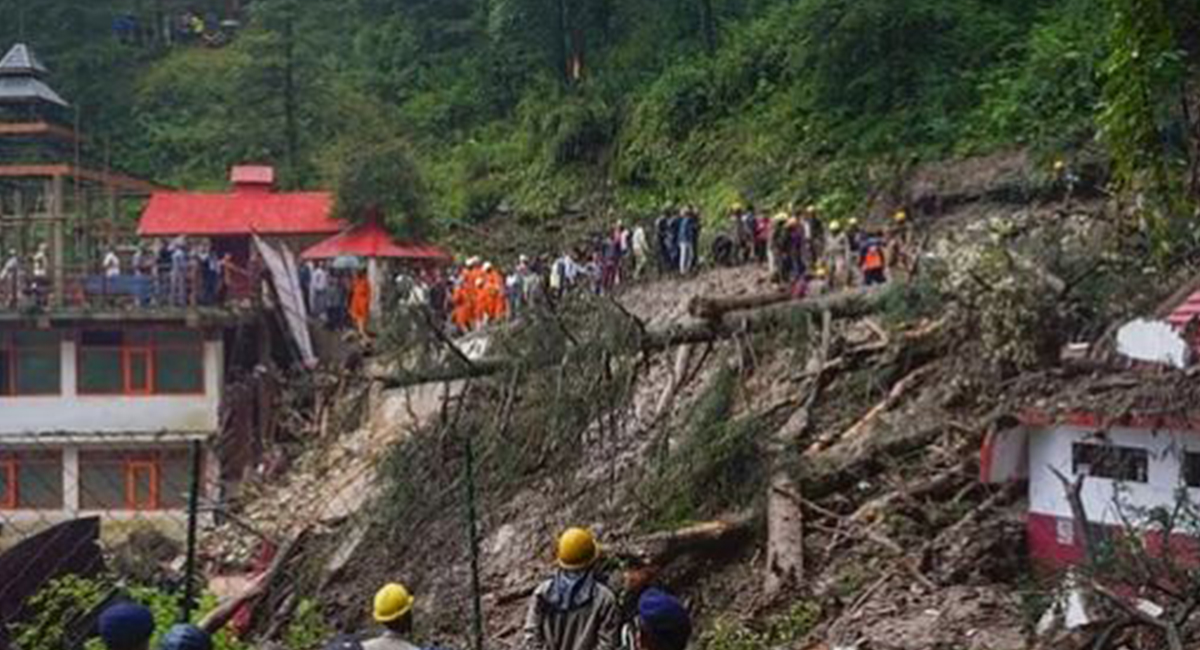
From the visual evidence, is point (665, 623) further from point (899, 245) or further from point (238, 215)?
point (238, 215)

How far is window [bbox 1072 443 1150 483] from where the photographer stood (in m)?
13.0

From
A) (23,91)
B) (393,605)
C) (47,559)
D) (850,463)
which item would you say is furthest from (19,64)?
(393,605)

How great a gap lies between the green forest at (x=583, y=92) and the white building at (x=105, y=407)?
22.7 ft

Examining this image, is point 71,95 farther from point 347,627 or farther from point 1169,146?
point 1169,146

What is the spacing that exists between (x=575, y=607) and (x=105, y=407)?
27.5m

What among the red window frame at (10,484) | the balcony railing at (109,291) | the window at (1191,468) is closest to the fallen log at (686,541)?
the window at (1191,468)

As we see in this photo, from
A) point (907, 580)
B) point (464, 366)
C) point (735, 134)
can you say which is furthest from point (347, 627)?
point (735, 134)

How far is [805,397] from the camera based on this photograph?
54.5ft

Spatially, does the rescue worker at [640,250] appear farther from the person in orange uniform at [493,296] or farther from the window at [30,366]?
the window at [30,366]

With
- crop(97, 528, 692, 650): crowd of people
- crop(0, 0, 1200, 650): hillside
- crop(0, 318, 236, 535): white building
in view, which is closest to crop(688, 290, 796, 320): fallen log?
crop(0, 0, 1200, 650): hillside

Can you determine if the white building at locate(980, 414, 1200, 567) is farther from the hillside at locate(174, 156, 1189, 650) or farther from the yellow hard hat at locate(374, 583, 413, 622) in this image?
the yellow hard hat at locate(374, 583, 413, 622)

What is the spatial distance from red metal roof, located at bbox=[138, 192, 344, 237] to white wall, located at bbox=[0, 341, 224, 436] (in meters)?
5.66

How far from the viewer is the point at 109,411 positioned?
33531 mm

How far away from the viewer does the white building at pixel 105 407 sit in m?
33.5
